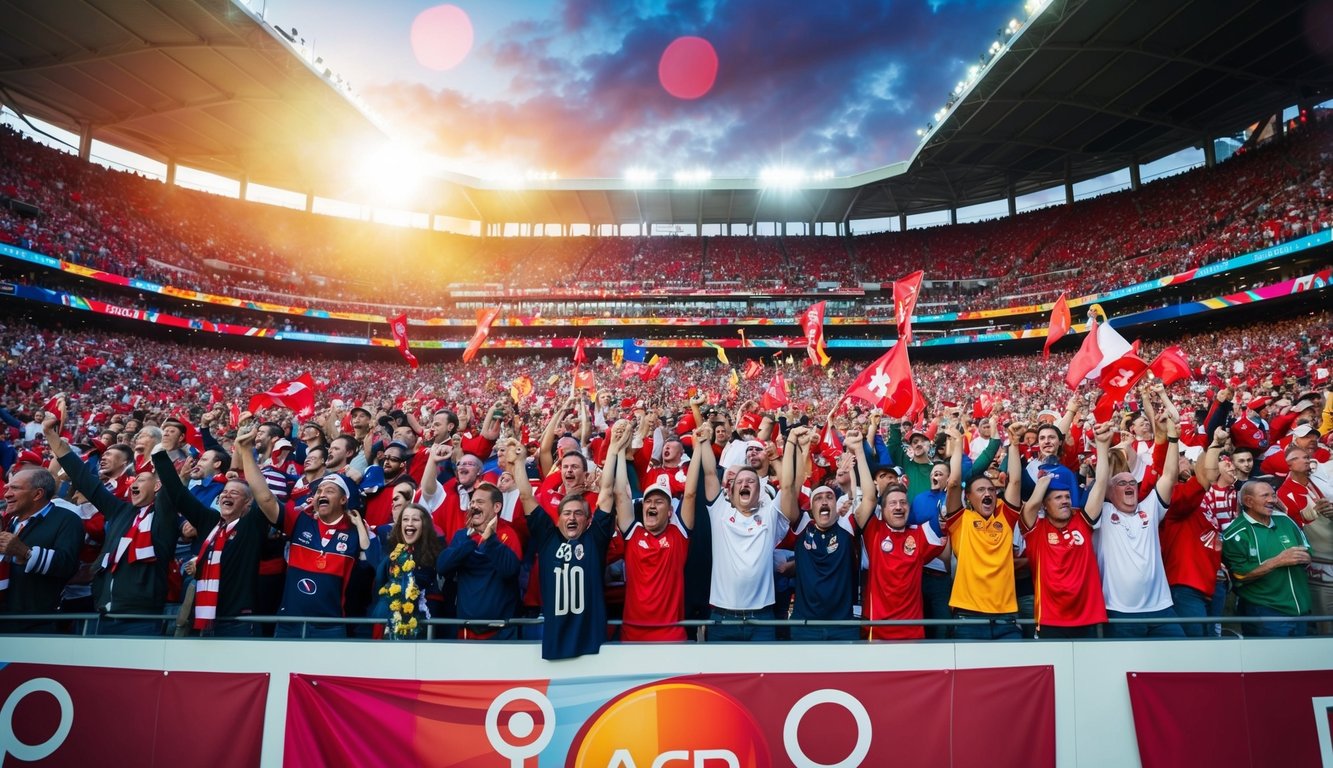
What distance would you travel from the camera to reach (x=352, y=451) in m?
5.81

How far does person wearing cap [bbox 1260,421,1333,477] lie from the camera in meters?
5.76

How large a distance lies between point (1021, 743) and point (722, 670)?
1885mm

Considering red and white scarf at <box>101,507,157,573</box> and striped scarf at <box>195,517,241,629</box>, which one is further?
red and white scarf at <box>101,507,157,573</box>

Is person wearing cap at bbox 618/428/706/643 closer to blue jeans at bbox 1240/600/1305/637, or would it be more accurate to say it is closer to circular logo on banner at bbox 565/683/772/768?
circular logo on banner at bbox 565/683/772/768

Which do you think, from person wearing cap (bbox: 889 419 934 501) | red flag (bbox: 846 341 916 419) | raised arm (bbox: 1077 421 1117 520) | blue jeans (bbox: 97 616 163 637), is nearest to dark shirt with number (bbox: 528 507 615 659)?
blue jeans (bbox: 97 616 163 637)

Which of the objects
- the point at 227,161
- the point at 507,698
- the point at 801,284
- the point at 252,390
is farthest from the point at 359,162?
the point at 507,698

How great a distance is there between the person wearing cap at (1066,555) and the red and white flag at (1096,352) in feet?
8.02

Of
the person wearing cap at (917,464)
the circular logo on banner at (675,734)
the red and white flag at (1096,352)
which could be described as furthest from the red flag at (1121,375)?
the circular logo on banner at (675,734)

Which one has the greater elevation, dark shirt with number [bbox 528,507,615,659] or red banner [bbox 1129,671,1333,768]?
dark shirt with number [bbox 528,507,615,659]

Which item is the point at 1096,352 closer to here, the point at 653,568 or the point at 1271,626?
the point at 1271,626

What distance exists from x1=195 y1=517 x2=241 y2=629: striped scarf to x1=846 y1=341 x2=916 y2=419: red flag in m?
5.77

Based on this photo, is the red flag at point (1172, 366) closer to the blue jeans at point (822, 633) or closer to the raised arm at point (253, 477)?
the blue jeans at point (822, 633)

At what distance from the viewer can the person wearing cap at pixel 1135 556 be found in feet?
14.8

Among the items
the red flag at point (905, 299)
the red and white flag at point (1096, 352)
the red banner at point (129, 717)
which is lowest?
the red banner at point (129, 717)
